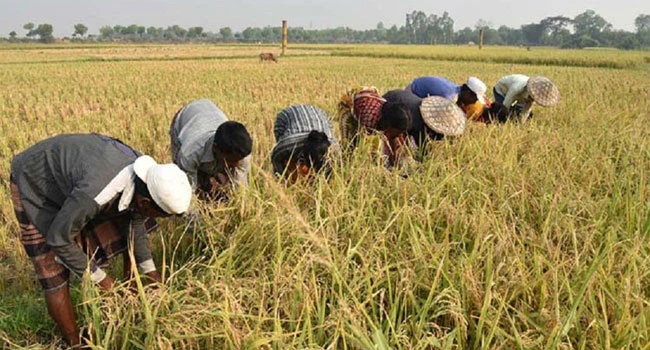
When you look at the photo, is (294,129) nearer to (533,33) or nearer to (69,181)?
(69,181)

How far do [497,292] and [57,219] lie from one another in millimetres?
1787

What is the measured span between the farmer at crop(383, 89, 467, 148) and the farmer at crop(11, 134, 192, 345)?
2250 mm

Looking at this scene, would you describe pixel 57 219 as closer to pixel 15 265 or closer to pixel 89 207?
pixel 89 207

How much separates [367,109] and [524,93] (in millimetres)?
2311

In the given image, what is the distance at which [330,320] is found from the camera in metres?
1.72

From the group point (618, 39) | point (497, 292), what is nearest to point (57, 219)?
point (497, 292)

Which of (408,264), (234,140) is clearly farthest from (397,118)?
(408,264)

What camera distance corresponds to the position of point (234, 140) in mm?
2625

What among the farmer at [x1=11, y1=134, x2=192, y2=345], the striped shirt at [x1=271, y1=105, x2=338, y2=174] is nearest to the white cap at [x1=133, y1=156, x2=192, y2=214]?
the farmer at [x1=11, y1=134, x2=192, y2=345]

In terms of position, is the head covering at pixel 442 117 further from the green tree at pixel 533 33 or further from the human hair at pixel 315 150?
the green tree at pixel 533 33

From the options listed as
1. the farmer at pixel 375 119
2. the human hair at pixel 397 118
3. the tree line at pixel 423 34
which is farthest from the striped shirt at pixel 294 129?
the tree line at pixel 423 34

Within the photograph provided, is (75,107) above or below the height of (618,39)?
below

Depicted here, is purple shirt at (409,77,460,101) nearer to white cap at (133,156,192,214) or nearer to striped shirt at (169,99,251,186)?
striped shirt at (169,99,251,186)

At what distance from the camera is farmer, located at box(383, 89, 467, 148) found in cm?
373
